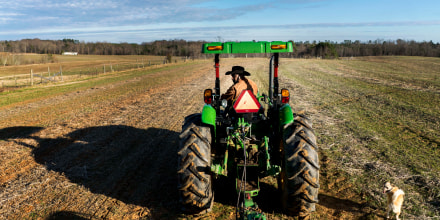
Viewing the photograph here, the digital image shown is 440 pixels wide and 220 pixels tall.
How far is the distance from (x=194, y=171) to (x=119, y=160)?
3.67 m

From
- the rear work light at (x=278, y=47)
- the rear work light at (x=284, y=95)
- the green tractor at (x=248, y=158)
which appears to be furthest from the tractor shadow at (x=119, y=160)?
the rear work light at (x=278, y=47)

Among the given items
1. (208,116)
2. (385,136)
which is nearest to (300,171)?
(208,116)

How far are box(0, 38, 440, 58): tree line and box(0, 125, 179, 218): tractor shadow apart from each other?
66.3 metres

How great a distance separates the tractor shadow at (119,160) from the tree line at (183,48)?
66.3m

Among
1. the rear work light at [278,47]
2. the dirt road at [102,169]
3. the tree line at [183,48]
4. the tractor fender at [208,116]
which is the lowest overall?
the dirt road at [102,169]

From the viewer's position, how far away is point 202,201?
4406mm

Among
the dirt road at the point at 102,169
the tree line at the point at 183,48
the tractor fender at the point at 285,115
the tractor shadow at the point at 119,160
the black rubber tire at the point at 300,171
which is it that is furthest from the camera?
the tree line at the point at 183,48

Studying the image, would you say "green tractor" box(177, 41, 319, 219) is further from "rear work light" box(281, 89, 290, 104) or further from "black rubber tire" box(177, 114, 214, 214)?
"rear work light" box(281, 89, 290, 104)

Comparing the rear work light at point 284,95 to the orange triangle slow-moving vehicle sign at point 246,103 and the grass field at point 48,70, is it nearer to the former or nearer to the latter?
the orange triangle slow-moving vehicle sign at point 246,103

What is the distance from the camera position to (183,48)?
8244 cm

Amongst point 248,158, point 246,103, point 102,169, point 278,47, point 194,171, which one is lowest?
point 102,169

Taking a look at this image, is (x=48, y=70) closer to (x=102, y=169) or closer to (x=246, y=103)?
(x=102, y=169)

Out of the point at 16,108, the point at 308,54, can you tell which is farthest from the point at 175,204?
the point at 308,54

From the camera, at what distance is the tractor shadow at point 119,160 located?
5.57m
